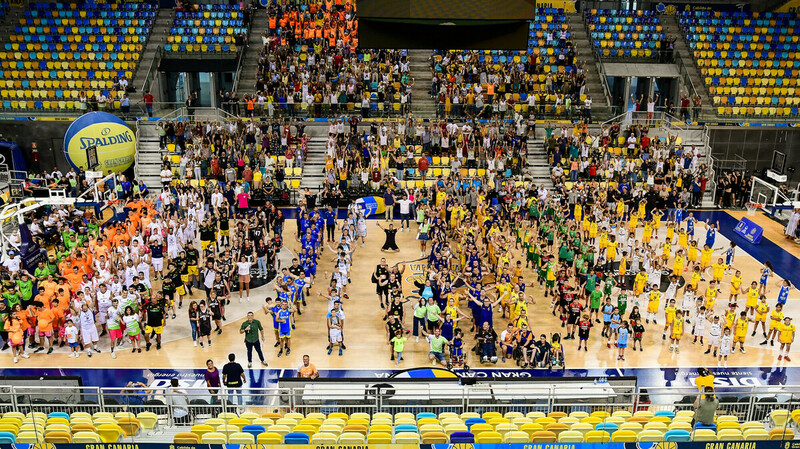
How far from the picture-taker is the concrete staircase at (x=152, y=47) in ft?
121

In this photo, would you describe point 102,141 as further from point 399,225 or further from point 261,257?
point 399,225

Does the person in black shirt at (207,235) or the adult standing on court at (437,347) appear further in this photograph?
the person in black shirt at (207,235)

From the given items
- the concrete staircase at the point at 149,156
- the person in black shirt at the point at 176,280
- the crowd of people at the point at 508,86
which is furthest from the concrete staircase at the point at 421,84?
the person in black shirt at the point at 176,280


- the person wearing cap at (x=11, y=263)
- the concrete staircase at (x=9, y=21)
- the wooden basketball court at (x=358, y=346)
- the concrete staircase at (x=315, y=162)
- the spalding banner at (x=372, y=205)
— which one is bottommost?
the wooden basketball court at (x=358, y=346)

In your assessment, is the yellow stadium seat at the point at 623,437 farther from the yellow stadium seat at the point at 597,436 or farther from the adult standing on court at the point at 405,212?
the adult standing on court at the point at 405,212

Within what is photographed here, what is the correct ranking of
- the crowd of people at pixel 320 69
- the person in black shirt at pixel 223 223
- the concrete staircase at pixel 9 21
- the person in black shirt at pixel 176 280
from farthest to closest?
the concrete staircase at pixel 9 21, the crowd of people at pixel 320 69, the person in black shirt at pixel 223 223, the person in black shirt at pixel 176 280

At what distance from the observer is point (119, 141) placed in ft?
103

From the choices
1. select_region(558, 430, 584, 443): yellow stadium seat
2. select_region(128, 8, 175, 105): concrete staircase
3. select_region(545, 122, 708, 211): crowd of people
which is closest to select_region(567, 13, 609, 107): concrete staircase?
select_region(545, 122, 708, 211): crowd of people

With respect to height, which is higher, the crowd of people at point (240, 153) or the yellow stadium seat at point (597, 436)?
the crowd of people at point (240, 153)

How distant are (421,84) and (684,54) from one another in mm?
14000

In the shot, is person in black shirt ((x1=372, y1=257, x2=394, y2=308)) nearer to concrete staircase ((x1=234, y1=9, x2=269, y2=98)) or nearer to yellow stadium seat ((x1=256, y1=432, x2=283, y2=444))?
yellow stadium seat ((x1=256, y1=432, x2=283, y2=444))

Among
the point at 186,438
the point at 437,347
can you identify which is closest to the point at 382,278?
the point at 437,347

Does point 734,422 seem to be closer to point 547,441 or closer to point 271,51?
point 547,441

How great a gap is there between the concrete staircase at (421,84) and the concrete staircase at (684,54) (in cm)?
1294
